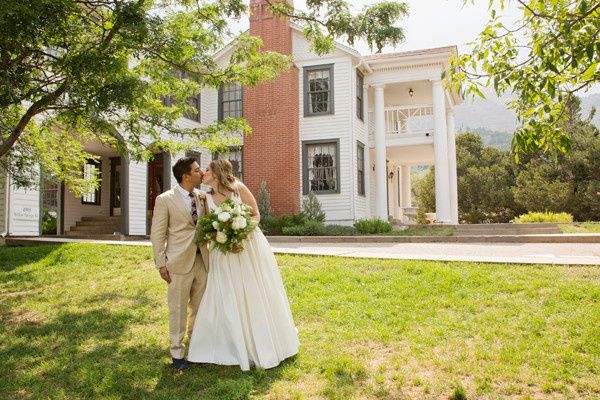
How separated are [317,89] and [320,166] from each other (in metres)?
3.07

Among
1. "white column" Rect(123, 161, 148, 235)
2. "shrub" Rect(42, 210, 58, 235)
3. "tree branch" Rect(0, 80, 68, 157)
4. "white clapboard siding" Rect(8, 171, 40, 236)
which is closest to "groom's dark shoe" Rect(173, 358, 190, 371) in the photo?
"tree branch" Rect(0, 80, 68, 157)

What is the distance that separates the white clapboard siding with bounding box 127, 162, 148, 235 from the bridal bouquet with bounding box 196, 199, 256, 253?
13329 millimetres

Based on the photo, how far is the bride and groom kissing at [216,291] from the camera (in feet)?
15.7

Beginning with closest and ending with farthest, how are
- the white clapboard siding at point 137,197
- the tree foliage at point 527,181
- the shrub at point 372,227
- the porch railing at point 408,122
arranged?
1. the shrub at point 372,227
2. the white clapboard siding at point 137,197
3. the porch railing at point 408,122
4. the tree foliage at point 527,181

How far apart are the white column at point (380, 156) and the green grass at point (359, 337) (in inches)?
421

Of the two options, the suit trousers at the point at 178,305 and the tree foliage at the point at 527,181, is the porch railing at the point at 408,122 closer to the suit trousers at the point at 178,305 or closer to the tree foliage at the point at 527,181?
the tree foliage at the point at 527,181

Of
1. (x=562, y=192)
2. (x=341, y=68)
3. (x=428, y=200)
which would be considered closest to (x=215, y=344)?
(x=341, y=68)

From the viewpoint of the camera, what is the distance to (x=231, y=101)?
66.6 feet

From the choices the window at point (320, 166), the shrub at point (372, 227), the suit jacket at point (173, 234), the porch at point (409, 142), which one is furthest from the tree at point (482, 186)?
the suit jacket at point (173, 234)

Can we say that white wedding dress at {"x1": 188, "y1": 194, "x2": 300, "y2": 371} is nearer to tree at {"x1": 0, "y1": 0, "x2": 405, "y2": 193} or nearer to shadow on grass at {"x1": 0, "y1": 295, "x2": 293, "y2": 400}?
shadow on grass at {"x1": 0, "y1": 295, "x2": 293, "y2": 400}

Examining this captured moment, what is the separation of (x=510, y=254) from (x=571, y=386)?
6.26m

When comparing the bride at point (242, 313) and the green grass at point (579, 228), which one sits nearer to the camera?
the bride at point (242, 313)

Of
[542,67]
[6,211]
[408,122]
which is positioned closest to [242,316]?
[542,67]

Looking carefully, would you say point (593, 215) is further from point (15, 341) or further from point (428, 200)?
point (15, 341)
